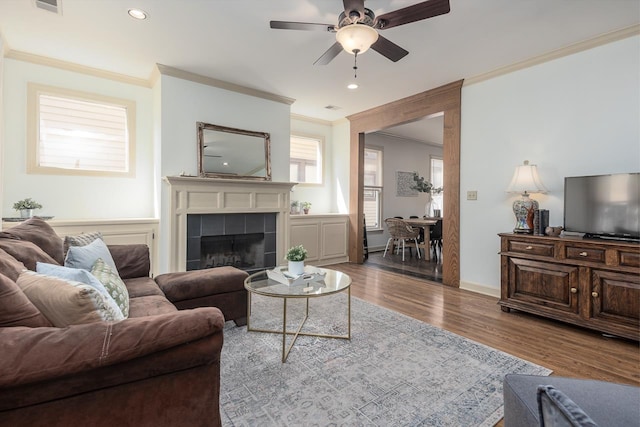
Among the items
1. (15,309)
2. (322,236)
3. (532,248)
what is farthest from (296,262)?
(322,236)

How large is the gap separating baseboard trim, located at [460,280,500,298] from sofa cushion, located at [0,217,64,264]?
413 centimetres

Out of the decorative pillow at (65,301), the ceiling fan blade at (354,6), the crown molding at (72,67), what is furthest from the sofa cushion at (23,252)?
the crown molding at (72,67)

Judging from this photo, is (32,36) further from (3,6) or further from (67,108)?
(67,108)

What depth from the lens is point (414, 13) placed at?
83.6 inches

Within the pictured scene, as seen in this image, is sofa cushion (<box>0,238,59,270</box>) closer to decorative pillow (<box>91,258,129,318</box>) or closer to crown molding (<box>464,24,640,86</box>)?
decorative pillow (<box>91,258,129,318</box>)

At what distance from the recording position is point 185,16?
2.65 metres

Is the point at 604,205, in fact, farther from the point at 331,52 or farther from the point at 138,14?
the point at 138,14

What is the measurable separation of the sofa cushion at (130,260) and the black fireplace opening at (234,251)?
48.3 inches

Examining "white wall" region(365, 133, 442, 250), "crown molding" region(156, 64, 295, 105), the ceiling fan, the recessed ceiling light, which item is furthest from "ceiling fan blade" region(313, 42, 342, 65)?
"white wall" region(365, 133, 442, 250)

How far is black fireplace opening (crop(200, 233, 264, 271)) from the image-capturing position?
405 centimetres

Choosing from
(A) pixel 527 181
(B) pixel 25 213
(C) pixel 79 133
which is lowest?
(B) pixel 25 213

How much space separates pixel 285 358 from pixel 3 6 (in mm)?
3680

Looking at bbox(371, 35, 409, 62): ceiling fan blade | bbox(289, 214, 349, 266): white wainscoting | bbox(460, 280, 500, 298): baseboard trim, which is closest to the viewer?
bbox(371, 35, 409, 62): ceiling fan blade

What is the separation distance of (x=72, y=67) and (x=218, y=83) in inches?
65.0
